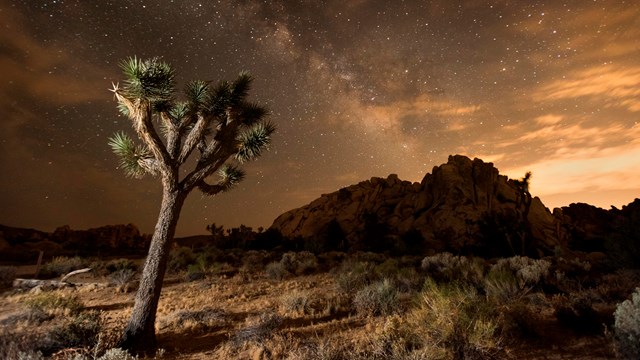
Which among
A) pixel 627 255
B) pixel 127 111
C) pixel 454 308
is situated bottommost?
pixel 454 308

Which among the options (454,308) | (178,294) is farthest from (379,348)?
(178,294)

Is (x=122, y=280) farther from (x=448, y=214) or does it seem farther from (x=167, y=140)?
(x=448, y=214)

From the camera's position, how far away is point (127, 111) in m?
8.55

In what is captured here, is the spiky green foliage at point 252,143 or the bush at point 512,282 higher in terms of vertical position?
the spiky green foliage at point 252,143

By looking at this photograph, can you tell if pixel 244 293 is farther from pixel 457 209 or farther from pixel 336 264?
pixel 457 209

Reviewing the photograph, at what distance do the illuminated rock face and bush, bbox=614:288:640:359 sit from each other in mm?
26627

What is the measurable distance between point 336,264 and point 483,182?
33.8 m

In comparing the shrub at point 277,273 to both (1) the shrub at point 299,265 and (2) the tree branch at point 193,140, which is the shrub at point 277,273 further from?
(2) the tree branch at point 193,140

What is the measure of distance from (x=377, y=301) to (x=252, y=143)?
5.64 meters

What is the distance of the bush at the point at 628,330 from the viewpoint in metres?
4.03

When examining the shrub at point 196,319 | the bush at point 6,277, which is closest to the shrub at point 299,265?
the shrub at point 196,319

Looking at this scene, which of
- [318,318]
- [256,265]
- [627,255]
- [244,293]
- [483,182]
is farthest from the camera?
[483,182]

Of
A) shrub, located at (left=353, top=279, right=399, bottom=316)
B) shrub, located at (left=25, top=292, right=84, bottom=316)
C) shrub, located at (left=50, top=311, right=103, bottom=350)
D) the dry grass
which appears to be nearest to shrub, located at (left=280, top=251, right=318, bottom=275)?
the dry grass

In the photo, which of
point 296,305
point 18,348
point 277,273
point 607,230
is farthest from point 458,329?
point 607,230
